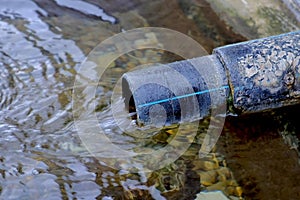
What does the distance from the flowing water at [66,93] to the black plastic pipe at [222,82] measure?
323 millimetres

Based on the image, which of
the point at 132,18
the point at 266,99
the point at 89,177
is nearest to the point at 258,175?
the point at 266,99

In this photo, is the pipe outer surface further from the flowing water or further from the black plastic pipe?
the flowing water

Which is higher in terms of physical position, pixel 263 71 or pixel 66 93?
pixel 263 71

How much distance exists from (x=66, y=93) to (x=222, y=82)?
41.7 inches

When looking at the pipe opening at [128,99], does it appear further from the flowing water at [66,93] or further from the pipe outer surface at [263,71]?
the pipe outer surface at [263,71]

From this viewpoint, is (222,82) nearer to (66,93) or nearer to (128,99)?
(128,99)

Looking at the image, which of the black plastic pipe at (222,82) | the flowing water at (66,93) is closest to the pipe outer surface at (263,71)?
the black plastic pipe at (222,82)

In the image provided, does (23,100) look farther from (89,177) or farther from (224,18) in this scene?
(224,18)

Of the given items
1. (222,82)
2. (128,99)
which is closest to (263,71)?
(222,82)

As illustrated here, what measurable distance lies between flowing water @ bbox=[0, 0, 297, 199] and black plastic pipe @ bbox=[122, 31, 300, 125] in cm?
32

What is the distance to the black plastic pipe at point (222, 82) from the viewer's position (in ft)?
8.86

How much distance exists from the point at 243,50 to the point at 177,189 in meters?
0.82

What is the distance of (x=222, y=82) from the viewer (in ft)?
9.07

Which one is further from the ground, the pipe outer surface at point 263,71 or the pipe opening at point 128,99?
the pipe outer surface at point 263,71
